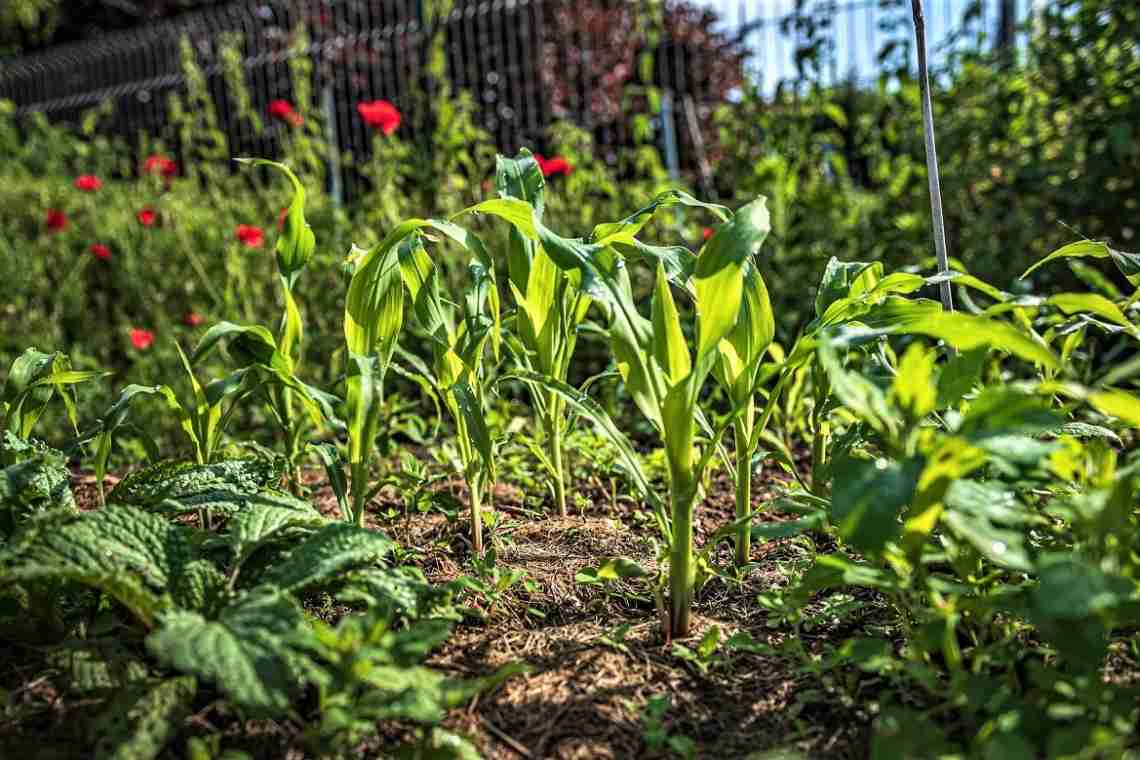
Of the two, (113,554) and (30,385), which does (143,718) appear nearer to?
(113,554)

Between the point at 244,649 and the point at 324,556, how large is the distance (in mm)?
205

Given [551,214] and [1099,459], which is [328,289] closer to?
[551,214]

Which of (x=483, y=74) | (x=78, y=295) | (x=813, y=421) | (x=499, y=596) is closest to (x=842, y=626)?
(x=813, y=421)

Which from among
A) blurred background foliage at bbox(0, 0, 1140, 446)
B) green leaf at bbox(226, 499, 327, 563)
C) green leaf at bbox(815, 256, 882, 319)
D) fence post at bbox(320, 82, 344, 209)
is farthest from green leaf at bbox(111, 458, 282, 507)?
fence post at bbox(320, 82, 344, 209)

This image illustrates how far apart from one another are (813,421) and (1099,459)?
1.92 ft

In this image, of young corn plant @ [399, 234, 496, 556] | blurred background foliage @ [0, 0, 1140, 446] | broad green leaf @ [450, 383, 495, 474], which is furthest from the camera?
blurred background foliage @ [0, 0, 1140, 446]

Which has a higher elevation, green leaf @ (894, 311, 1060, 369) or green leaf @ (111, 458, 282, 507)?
green leaf @ (894, 311, 1060, 369)

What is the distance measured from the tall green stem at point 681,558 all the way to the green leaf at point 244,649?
536 millimetres

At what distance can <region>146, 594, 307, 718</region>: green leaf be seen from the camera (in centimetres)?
96

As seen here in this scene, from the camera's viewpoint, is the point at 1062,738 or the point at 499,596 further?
the point at 499,596

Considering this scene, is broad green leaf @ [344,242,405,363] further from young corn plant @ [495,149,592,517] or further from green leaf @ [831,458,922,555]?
green leaf @ [831,458,922,555]

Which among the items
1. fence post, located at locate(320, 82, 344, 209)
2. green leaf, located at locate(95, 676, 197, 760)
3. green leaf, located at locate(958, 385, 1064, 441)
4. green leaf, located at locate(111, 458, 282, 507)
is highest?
fence post, located at locate(320, 82, 344, 209)

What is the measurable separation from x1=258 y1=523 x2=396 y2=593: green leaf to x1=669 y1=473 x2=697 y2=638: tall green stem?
1.36 feet

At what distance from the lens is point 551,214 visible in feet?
12.0
